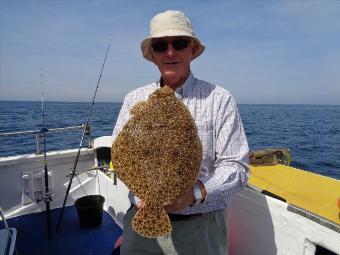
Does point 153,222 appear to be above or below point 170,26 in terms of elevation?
below

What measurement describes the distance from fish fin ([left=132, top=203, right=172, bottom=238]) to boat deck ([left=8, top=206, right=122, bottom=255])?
333 cm

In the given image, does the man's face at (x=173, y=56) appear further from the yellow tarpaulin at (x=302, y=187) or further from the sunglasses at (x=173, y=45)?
the yellow tarpaulin at (x=302, y=187)

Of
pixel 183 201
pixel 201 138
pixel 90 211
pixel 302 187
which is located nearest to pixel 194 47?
pixel 201 138

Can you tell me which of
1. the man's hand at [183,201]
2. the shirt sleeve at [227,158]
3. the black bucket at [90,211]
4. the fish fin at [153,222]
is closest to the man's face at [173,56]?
the shirt sleeve at [227,158]

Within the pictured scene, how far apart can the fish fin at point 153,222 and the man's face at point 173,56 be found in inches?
48.3

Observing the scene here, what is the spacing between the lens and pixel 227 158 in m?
2.58

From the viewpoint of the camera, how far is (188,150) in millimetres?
2209

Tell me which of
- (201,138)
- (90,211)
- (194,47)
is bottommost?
(90,211)

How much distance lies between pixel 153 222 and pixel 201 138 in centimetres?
87

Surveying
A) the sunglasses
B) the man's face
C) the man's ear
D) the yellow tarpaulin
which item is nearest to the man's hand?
the man's face

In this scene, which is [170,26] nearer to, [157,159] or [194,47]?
[194,47]

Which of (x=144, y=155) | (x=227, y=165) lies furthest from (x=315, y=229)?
(x=144, y=155)

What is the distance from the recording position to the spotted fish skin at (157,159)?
6.99 ft

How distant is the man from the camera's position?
260cm
